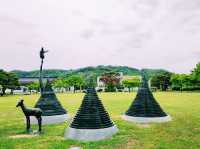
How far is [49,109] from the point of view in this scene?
1812 cm

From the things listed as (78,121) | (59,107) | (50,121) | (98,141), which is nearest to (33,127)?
(50,121)

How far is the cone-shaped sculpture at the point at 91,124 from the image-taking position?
1305 centimetres

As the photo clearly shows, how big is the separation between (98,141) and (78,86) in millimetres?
79447

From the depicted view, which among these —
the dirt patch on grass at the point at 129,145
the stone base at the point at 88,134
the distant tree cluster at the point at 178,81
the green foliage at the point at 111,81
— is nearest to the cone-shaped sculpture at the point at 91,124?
the stone base at the point at 88,134

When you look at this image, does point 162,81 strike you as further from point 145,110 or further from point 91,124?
point 91,124

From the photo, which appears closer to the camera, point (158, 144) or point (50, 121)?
point (158, 144)

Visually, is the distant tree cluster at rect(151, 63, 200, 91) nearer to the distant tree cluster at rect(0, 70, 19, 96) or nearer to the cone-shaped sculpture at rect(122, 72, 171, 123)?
the distant tree cluster at rect(0, 70, 19, 96)

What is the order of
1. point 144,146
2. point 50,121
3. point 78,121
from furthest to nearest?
point 50,121 → point 78,121 → point 144,146

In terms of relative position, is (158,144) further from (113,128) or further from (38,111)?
(38,111)

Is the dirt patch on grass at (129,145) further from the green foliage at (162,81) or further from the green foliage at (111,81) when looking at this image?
the green foliage at (162,81)

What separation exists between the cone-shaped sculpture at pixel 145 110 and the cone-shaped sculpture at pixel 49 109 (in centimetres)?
436

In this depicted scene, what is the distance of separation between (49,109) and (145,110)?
6.11m

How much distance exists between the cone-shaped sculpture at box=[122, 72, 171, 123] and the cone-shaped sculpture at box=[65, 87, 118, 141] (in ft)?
14.3

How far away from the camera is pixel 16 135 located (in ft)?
47.0
